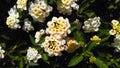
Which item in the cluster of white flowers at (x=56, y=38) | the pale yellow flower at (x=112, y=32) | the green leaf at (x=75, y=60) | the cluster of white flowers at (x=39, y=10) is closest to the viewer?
the cluster of white flowers at (x=56, y=38)

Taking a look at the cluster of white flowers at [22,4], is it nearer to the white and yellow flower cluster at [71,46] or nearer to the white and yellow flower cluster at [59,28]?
the white and yellow flower cluster at [59,28]

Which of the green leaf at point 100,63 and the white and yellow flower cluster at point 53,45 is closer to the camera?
the white and yellow flower cluster at point 53,45

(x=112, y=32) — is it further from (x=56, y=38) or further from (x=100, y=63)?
(x=56, y=38)

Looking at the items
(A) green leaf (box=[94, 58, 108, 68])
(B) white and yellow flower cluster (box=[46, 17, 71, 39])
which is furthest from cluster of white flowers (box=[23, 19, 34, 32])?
(A) green leaf (box=[94, 58, 108, 68])

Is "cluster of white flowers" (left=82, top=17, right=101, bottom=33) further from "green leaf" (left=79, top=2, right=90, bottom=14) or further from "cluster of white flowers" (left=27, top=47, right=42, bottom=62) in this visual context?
"cluster of white flowers" (left=27, top=47, right=42, bottom=62)

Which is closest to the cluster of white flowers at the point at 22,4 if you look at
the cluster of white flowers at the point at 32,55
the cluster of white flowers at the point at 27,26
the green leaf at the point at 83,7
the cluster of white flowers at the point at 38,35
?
the cluster of white flowers at the point at 27,26

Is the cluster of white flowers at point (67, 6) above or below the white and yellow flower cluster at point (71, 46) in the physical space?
above

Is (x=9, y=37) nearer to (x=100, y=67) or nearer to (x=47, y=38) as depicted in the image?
(x=47, y=38)
